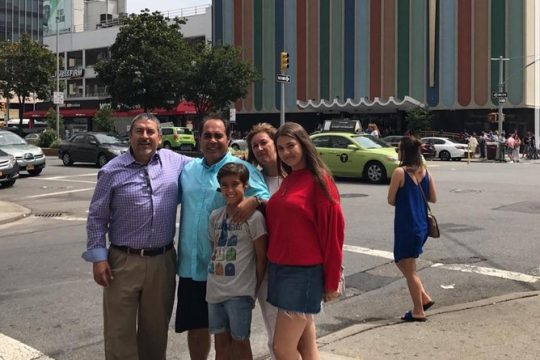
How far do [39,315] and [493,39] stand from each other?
41738mm

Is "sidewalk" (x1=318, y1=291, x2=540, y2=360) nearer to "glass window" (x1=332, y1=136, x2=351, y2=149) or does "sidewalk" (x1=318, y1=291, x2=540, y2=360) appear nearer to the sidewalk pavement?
the sidewalk pavement

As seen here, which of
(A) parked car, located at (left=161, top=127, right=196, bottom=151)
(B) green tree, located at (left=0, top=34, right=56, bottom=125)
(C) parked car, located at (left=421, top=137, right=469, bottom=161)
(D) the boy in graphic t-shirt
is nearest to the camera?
(D) the boy in graphic t-shirt

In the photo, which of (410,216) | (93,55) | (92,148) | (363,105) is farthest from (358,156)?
(93,55)

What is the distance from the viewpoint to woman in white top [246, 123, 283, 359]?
3713mm

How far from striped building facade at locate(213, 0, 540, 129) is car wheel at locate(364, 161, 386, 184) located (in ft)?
79.8

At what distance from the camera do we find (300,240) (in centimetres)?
335

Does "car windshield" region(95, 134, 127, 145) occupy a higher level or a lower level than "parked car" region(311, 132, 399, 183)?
higher

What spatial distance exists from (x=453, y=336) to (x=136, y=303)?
2678mm

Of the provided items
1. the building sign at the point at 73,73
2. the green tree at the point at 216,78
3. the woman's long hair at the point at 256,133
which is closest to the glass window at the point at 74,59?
the building sign at the point at 73,73

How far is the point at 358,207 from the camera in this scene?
1315 centimetres

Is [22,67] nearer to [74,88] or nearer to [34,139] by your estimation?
[34,139]

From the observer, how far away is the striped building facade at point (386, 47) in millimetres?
41812

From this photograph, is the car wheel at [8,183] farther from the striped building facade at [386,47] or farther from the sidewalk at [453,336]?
the striped building facade at [386,47]

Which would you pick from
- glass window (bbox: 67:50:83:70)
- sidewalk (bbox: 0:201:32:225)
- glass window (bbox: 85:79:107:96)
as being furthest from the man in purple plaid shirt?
glass window (bbox: 67:50:83:70)
